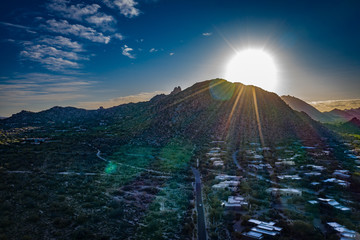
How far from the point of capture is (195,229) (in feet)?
54.8

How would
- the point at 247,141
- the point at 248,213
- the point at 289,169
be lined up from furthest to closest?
the point at 247,141
the point at 289,169
the point at 248,213

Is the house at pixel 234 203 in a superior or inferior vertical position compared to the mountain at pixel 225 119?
inferior

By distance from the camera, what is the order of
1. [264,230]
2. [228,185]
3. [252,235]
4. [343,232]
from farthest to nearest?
[228,185] < [264,230] < [343,232] < [252,235]

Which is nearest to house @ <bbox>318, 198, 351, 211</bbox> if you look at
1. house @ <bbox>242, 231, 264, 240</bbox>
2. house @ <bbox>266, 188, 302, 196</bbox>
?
house @ <bbox>266, 188, 302, 196</bbox>

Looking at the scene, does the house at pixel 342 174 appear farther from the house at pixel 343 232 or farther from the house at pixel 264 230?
the house at pixel 264 230

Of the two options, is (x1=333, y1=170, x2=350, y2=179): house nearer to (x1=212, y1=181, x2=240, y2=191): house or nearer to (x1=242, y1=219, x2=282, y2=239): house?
(x1=212, y1=181, x2=240, y2=191): house

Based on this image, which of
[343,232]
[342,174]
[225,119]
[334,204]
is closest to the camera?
[343,232]

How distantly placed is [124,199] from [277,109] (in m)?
91.4

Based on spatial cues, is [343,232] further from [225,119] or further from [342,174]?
[225,119]

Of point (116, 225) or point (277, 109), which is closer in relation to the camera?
point (116, 225)

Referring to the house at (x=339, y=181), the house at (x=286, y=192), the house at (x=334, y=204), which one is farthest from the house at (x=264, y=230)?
the house at (x=339, y=181)

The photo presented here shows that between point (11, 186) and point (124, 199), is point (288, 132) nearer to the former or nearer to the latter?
point (124, 199)

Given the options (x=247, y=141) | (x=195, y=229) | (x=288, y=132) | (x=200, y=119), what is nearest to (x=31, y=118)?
(x=200, y=119)

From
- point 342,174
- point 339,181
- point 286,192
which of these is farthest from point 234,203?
point 342,174
